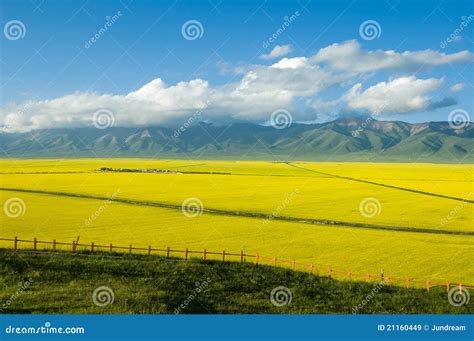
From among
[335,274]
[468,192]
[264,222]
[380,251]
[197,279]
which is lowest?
[197,279]

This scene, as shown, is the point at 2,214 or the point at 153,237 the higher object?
the point at 2,214

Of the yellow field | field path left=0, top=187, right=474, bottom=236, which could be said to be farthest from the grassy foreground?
field path left=0, top=187, right=474, bottom=236

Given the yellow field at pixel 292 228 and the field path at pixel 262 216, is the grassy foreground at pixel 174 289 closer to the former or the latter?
the yellow field at pixel 292 228

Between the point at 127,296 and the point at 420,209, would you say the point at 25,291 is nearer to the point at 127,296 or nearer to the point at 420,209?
the point at 127,296

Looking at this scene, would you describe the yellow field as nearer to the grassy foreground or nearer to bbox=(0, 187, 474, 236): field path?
bbox=(0, 187, 474, 236): field path

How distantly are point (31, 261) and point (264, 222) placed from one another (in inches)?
1300

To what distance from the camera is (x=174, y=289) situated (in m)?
25.1

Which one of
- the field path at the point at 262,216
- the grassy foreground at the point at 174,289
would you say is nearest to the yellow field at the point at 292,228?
the field path at the point at 262,216

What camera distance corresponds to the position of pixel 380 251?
42.9m

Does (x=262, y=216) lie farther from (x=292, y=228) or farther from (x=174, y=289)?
(x=174, y=289)

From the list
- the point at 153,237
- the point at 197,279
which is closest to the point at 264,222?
the point at 153,237

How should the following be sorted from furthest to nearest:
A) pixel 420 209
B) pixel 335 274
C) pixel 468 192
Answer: pixel 468 192 < pixel 420 209 < pixel 335 274

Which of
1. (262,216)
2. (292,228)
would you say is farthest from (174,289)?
(262,216)

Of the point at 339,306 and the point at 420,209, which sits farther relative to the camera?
the point at 420,209
